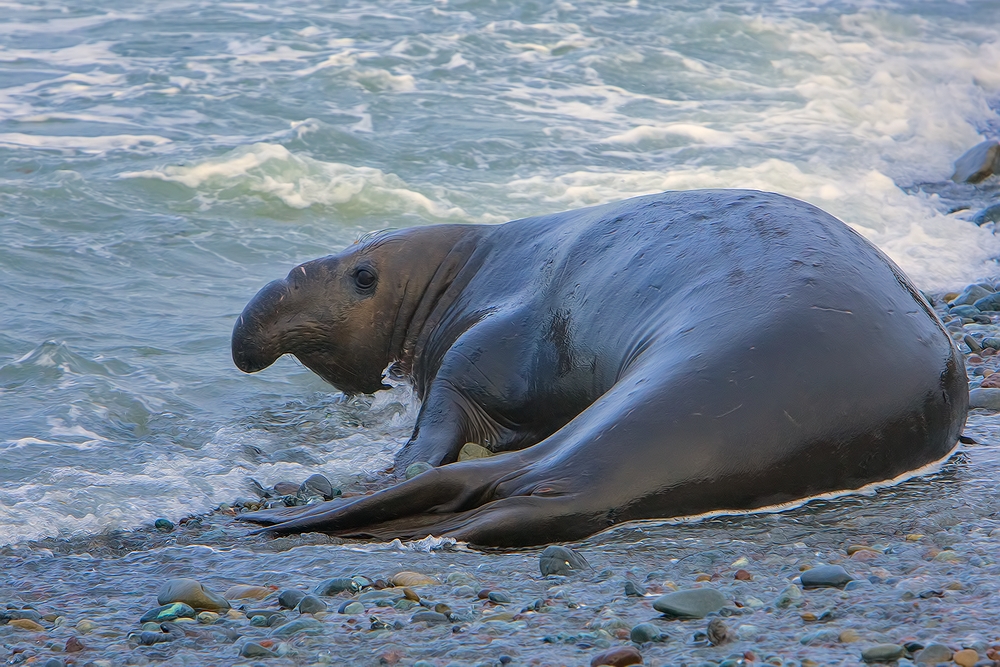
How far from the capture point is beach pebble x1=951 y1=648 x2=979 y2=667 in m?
2.82

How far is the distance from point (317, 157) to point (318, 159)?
0.26 ft

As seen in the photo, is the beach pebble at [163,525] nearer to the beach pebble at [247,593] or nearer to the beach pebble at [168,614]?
the beach pebble at [247,593]

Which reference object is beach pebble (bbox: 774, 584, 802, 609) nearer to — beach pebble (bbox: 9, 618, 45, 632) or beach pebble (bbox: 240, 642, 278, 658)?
beach pebble (bbox: 240, 642, 278, 658)

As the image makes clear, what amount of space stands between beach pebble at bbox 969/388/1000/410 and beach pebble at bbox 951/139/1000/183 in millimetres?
7596

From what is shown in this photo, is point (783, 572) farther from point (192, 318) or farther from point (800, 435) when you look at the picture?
point (192, 318)

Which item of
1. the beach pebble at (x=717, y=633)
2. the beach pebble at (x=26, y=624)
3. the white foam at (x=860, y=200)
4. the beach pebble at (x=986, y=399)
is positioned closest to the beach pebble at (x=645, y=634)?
the beach pebble at (x=717, y=633)

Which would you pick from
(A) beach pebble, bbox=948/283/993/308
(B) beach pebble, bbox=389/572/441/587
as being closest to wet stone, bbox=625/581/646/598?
(B) beach pebble, bbox=389/572/441/587

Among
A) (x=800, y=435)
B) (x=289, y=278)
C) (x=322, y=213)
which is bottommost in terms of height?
(x=322, y=213)

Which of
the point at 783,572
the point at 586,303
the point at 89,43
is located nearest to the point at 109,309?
the point at 586,303

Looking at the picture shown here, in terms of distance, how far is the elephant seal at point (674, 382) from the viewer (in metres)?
4.04

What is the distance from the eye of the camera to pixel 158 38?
17.3m

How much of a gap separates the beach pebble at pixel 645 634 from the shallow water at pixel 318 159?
712mm

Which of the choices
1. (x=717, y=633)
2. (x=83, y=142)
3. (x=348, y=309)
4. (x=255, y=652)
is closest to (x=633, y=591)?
(x=717, y=633)

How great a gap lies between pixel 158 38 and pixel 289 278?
461 inches
